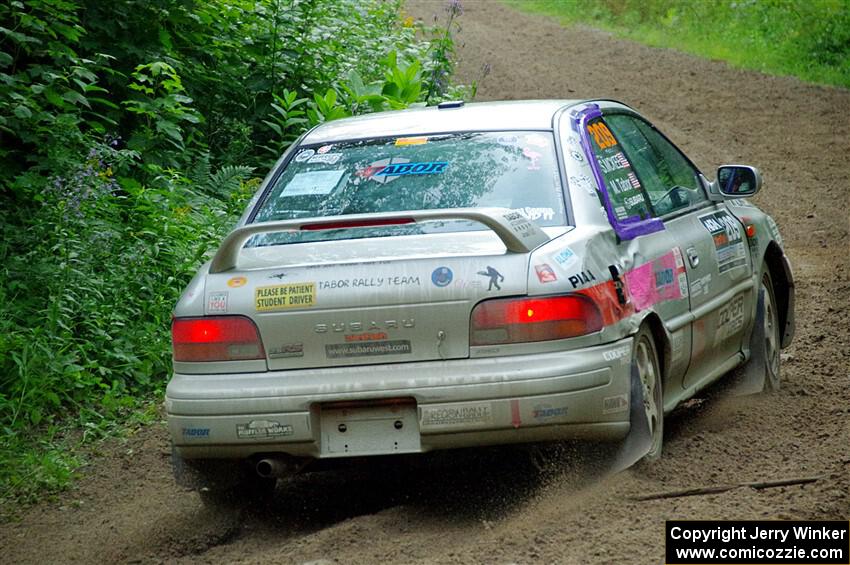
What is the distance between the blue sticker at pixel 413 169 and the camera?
546cm

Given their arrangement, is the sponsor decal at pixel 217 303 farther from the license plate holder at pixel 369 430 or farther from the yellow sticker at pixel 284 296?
the license plate holder at pixel 369 430

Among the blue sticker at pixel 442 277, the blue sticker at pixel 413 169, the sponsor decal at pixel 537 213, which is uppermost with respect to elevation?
the blue sticker at pixel 413 169

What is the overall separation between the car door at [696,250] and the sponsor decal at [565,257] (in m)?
0.84

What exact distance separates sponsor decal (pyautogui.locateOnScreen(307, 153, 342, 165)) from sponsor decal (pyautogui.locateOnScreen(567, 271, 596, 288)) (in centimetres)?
145

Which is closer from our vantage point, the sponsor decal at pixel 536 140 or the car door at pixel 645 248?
the car door at pixel 645 248

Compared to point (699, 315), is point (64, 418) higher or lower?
lower

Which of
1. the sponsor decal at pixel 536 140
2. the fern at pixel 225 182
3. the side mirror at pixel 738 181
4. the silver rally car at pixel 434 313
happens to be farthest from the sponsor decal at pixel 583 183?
the fern at pixel 225 182

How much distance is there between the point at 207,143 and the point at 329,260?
6.85 metres

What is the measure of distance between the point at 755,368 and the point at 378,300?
279 cm

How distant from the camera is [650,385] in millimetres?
5266

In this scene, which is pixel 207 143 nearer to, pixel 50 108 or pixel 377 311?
pixel 50 108

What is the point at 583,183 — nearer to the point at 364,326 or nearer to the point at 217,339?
the point at 364,326

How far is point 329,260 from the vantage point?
4.88m

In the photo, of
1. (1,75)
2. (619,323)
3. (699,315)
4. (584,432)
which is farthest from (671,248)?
(1,75)
